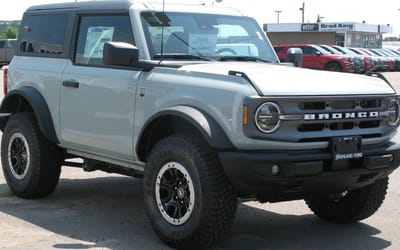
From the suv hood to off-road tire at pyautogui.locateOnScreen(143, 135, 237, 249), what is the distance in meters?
0.63

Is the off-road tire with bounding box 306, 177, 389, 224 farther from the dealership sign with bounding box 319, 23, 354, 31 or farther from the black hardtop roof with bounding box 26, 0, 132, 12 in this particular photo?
the dealership sign with bounding box 319, 23, 354, 31

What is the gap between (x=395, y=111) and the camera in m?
Answer: 5.49

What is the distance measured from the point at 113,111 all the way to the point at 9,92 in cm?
180

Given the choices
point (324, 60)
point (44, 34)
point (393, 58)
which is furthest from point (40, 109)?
point (393, 58)

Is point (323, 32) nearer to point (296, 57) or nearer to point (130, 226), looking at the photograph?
point (296, 57)

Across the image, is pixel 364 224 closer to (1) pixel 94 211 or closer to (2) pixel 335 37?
(1) pixel 94 211

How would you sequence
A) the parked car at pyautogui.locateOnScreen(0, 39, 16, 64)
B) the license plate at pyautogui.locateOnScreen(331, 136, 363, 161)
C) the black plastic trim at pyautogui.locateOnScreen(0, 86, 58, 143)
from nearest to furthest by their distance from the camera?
1. the license plate at pyautogui.locateOnScreen(331, 136, 363, 161)
2. the black plastic trim at pyautogui.locateOnScreen(0, 86, 58, 143)
3. the parked car at pyautogui.locateOnScreen(0, 39, 16, 64)

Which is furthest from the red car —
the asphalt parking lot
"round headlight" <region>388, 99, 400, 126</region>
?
"round headlight" <region>388, 99, 400, 126</region>

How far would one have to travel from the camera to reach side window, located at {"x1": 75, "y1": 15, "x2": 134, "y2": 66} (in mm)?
6059

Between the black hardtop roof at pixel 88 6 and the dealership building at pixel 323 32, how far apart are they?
60.7m

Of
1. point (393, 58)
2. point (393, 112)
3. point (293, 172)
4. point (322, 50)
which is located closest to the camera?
point (293, 172)

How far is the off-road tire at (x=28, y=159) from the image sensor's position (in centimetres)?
669

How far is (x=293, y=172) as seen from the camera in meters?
4.62

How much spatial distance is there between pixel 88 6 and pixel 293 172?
2.99 m
